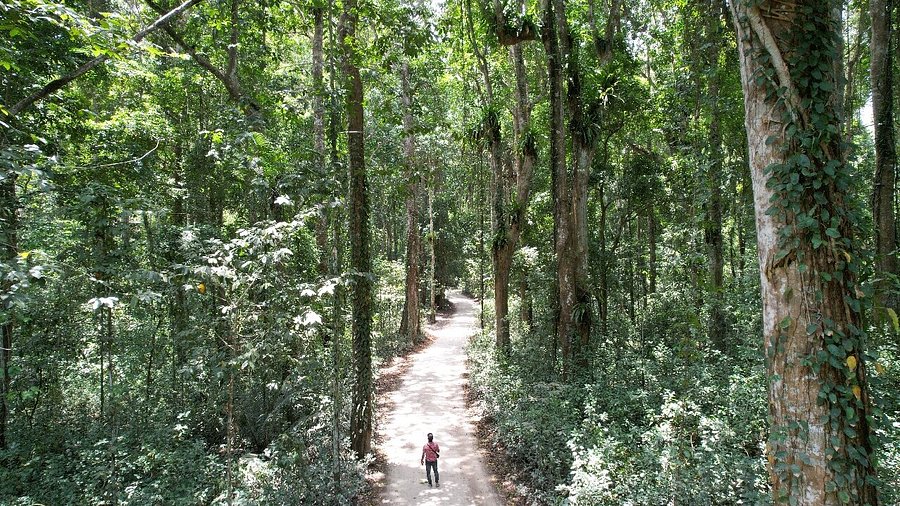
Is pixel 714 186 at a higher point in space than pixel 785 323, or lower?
higher

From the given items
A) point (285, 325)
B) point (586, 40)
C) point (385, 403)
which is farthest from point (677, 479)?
point (586, 40)

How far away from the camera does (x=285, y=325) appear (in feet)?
19.9

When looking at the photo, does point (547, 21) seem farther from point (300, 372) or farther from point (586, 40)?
point (300, 372)

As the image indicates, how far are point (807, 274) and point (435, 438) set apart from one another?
29.7ft

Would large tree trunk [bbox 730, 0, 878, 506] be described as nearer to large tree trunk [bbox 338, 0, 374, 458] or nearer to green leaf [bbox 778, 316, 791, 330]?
green leaf [bbox 778, 316, 791, 330]

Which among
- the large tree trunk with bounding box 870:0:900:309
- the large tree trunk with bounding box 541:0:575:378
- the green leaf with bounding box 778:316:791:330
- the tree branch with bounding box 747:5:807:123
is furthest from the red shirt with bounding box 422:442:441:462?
the large tree trunk with bounding box 870:0:900:309

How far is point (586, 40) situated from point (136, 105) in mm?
13458

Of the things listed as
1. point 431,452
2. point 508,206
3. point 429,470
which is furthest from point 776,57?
point 508,206

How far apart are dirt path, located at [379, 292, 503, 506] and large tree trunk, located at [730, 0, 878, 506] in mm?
5752

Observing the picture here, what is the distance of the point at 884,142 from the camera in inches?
336

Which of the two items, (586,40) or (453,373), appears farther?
(453,373)

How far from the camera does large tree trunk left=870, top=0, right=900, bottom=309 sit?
27.9 feet

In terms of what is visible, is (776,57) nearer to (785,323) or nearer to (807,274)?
(807,274)

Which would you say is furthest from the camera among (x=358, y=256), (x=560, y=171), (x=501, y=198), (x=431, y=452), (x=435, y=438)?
(x=501, y=198)
